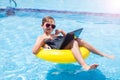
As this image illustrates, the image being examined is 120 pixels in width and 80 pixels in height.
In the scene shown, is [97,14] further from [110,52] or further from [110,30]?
[110,52]

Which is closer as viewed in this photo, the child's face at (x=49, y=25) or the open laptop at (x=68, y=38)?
the open laptop at (x=68, y=38)

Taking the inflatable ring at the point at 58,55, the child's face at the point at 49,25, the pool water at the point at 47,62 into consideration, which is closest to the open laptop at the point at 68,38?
the inflatable ring at the point at 58,55

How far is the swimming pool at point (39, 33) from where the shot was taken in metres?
4.79

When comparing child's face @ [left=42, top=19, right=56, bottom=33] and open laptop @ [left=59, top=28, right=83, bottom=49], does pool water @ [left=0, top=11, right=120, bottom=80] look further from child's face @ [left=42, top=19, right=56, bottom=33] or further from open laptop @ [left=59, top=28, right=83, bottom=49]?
child's face @ [left=42, top=19, right=56, bottom=33]

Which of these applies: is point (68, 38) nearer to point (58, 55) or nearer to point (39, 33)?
point (58, 55)

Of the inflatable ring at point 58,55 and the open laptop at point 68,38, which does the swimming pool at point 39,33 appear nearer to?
the inflatable ring at point 58,55

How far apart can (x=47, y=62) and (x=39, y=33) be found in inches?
95.0

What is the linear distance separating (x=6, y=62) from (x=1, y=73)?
585mm

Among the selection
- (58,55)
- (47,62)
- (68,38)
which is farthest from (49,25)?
(47,62)

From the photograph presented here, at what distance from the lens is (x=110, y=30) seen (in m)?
8.28

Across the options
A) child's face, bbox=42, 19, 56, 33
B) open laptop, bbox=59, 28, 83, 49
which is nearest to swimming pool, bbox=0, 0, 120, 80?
open laptop, bbox=59, 28, 83, 49

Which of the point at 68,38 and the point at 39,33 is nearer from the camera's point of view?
the point at 68,38

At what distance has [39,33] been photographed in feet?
25.1

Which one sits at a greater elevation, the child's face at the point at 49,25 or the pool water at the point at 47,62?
the child's face at the point at 49,25
